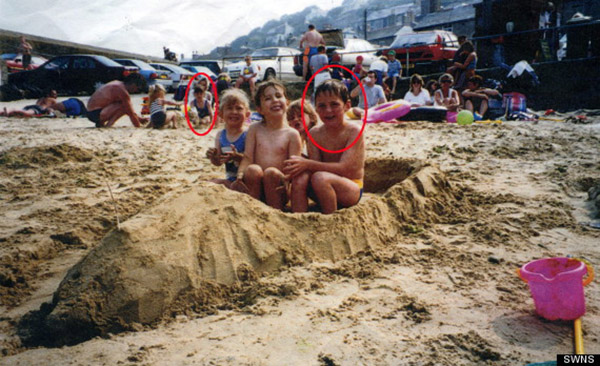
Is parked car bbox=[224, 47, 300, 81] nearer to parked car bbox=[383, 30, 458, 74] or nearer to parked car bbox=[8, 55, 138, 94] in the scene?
parked car bbox=[383, 30, 458, 74]

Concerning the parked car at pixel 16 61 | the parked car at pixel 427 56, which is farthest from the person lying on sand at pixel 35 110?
the parked car at pixel 427 56

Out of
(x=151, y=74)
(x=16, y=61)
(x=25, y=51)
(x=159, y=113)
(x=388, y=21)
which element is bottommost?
(x=159, y=113)

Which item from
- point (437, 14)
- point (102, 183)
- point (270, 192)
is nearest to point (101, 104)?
point (102, 183)

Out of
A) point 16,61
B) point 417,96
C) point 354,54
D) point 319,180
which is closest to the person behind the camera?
point 319,180

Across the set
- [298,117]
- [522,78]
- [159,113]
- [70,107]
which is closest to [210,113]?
[159,113]

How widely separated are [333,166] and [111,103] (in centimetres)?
680

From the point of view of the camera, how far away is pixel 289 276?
99.1 inches

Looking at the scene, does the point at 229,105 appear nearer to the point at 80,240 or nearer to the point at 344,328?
the point at 80,240

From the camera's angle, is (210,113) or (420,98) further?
(420,98)

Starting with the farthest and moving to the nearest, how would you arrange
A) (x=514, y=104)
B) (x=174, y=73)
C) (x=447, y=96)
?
(x=174, y=73) < (x=447, y=96) < (x=514, y=104)

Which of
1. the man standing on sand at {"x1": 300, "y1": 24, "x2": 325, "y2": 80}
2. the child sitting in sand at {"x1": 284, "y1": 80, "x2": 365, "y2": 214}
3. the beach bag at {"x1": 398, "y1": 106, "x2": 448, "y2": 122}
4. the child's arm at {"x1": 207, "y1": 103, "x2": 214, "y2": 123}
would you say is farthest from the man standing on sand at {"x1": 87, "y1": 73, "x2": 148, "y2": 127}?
the child sitting in sand at {"x1": 284, "y1": 80, "x2": 365, "y2": 214}

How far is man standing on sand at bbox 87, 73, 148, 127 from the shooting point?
826 centimetres

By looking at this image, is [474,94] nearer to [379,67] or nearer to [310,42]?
[379,67]

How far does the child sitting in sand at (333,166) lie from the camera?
3.05 metres
